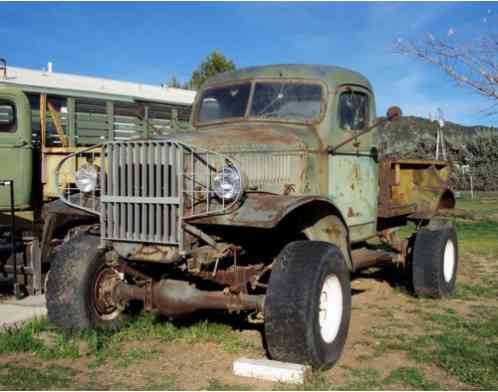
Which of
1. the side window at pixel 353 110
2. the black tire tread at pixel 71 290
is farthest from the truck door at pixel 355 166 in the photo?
the black tire tread at pixel 71 290

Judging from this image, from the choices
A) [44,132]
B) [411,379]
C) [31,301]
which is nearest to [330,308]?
[411,379]

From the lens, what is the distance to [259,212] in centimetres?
427

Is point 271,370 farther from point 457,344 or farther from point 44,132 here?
point 44,132

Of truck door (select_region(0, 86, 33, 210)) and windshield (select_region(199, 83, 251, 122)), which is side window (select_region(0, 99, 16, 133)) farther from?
windshield (select_region(199, 83, 251, 122))

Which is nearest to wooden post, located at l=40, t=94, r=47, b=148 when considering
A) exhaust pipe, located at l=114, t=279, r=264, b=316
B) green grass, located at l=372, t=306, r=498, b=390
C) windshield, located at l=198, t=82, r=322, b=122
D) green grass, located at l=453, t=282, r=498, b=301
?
windshield, located at l=198, t=82, r=322, b=122

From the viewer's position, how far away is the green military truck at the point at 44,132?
6.93m

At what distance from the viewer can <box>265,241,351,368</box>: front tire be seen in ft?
13.6

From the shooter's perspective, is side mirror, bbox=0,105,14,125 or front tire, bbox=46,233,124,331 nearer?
front tire, bbox=46,233,124,331

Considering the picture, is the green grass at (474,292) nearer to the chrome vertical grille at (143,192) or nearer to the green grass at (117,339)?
the green grass at (117,339)

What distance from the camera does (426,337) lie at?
17.5ft

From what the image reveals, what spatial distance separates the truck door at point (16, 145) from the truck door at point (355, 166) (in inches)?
155

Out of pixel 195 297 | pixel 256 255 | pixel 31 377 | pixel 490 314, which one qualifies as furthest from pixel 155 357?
pixel 490 314

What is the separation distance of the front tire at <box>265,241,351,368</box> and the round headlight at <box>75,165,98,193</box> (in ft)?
5.33

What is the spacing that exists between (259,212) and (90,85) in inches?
276
